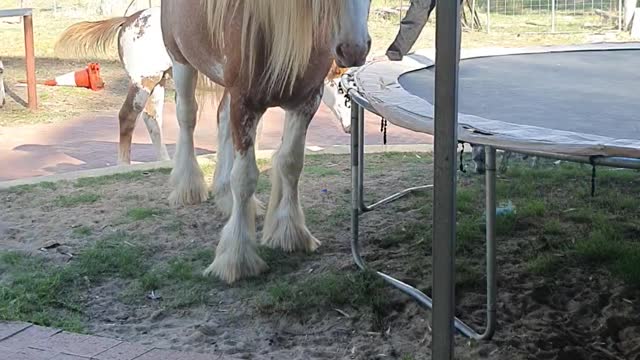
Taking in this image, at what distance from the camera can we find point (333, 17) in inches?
115

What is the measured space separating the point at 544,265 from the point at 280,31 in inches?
54.9

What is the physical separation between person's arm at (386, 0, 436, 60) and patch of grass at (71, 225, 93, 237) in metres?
1.94

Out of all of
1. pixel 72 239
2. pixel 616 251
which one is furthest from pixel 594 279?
pixel 72 239

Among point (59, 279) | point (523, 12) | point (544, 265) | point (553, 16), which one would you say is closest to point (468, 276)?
point (544, 265)

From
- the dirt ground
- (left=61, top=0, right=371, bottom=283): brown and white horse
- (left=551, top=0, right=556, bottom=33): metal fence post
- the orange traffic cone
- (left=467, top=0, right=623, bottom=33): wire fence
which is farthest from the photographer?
(left=467, top=0, right=623, bottom=33): wire fence

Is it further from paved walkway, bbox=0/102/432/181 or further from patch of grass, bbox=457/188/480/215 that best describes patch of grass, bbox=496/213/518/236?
paved walkway, bbox=0/102/432/181

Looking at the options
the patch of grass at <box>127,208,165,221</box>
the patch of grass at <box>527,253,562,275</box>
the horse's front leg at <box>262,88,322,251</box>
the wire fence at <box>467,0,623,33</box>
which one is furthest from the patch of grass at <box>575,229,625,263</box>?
the wire fence at <box>467,0,623,33</box>

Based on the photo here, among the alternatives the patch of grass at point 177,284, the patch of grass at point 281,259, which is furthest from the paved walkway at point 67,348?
the patch of grass at point 281,259

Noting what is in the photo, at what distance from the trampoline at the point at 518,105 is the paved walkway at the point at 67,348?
37.8 inches

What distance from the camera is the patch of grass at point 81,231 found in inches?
159

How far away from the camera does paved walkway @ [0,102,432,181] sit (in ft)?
22.1

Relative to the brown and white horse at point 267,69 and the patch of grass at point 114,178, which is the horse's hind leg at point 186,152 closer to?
the brown and white horse at point 267,69

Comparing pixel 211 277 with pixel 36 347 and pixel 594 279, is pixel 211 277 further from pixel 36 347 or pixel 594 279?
pixel 594 279

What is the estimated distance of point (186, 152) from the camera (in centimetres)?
466
